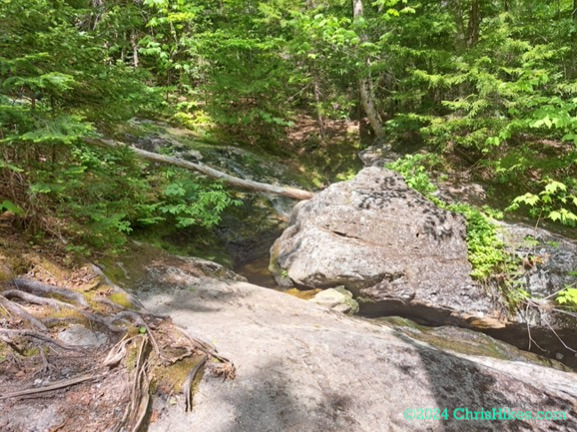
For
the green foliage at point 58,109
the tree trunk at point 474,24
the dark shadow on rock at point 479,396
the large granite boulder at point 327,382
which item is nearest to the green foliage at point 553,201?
the large granite boulder at point 327,382

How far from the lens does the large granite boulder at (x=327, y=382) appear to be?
265cm

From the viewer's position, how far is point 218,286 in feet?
17.4

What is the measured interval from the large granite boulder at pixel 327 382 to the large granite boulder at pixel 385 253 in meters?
2.09

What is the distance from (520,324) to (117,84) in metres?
7.70

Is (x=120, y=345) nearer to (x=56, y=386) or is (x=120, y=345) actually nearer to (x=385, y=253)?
(x=56, y=386)

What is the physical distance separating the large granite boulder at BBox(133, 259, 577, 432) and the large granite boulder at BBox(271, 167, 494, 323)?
2.09 meters

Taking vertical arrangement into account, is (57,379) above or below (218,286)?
above

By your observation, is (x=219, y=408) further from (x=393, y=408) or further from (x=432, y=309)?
(x=432, y=309)

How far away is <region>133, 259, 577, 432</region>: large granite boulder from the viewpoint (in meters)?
2.65

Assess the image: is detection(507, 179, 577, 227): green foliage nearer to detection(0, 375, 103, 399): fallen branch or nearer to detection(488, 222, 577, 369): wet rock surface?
detection(488, 222, 577, 369): wet rock surface

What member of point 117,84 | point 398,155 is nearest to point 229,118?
point 398,155

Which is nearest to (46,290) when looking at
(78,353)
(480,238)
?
(78,353)

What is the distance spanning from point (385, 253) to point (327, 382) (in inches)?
182

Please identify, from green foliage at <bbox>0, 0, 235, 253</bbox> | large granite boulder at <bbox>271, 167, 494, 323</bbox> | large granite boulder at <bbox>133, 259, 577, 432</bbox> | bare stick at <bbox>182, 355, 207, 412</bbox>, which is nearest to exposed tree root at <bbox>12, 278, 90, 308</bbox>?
green foliage at <bbox>0, 0, 235, 253</bbox>
